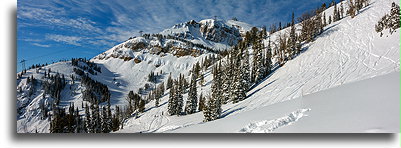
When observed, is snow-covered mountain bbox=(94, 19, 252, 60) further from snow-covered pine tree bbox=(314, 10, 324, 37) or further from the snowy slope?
the snowy slope

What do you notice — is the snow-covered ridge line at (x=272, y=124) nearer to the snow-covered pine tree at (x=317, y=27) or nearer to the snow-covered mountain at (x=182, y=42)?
the snow-covered pine tree at (x=317, y=27)

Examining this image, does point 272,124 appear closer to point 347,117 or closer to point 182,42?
point 347,117

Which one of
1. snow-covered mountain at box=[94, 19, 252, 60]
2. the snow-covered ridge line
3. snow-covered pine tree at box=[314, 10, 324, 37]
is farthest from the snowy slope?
snow-covered mountain at box=[94, 19, 252, 60]

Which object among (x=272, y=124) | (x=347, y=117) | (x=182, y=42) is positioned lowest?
(x=272, y=124)

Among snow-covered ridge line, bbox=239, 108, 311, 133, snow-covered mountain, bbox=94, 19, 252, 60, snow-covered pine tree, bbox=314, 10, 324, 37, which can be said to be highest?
snow-covered mountain, bbox=94, 19, 252, 60

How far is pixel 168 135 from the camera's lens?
3.86 m

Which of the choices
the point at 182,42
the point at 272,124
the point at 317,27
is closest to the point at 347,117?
the point at 272,124

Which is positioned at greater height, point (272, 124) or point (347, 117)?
point (347, 117)

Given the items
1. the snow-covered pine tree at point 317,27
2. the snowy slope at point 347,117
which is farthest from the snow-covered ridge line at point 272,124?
the snow-covered pine tree at point 317,27

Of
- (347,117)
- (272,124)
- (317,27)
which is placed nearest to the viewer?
(347,117)

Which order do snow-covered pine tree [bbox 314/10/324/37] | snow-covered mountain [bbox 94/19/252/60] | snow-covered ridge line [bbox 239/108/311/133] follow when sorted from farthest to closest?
snow-covered mountain [bbox 94/19/252/60], snow-covered pine tree [bbox 314/10/324/37], snow-covered ridge line [bbox 239/108/311/133]

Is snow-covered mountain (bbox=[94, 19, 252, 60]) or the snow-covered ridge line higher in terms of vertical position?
→ snow-covered mountain (bbox=[94, 19, 252, 60])

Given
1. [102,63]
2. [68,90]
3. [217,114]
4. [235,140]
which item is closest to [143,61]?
[102,63]
